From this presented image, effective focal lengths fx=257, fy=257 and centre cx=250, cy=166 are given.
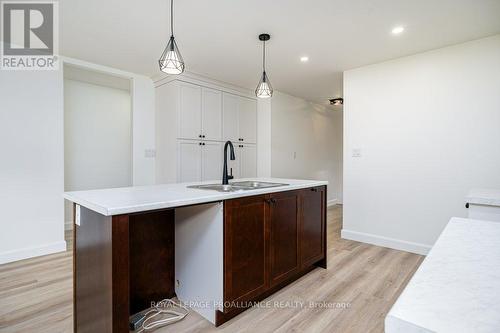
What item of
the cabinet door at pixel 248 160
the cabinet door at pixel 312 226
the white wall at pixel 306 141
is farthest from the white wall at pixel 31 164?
the white wall at pixel 306 141

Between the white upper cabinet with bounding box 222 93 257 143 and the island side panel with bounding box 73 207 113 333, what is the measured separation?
112 inches

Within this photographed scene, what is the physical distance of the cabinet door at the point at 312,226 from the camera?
2.23 m

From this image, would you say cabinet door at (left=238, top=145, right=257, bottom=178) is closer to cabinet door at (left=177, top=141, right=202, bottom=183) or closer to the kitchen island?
cabinet door at (left=177, top=141, right=202, bottom=183)

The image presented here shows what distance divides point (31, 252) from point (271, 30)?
342cm

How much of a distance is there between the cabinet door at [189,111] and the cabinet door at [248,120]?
2.73ft

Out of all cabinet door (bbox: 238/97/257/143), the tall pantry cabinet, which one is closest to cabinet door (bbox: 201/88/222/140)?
the tall pantry cabinet

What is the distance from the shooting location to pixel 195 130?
12.0 feet

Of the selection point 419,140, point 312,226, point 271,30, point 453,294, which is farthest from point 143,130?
point 453,294

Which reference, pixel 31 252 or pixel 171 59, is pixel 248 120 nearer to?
pixel 171 59

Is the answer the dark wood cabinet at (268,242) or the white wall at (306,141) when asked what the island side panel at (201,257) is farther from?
the white wall at (306,141)

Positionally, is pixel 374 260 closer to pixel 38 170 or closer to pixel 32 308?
pixel 32 308

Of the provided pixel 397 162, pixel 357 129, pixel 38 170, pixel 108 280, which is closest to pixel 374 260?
pixel 397 162

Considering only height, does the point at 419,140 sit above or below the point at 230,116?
below

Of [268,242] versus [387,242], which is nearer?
[268,242]
